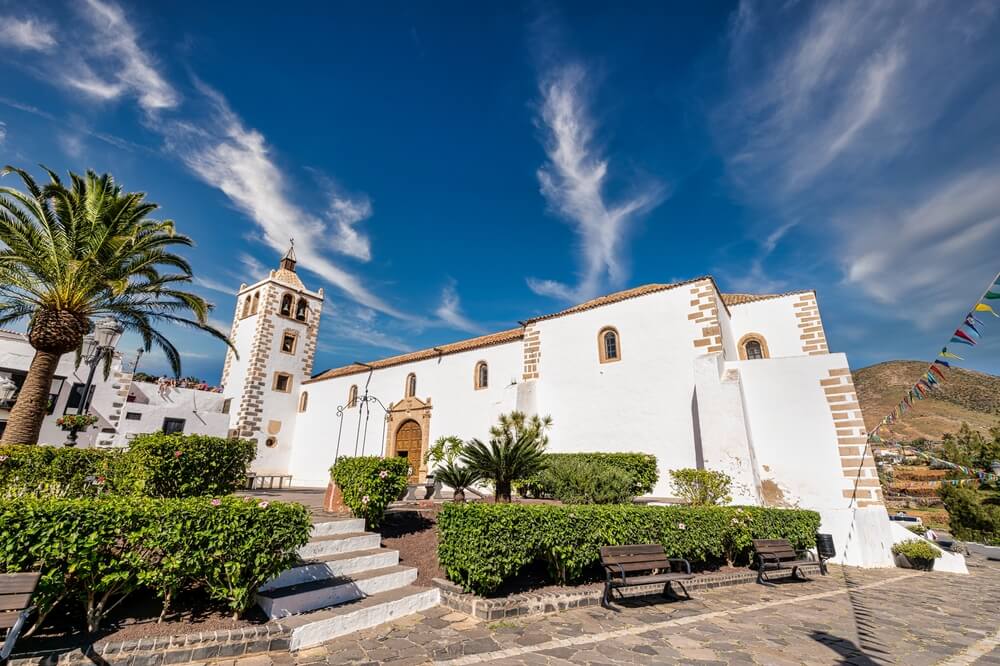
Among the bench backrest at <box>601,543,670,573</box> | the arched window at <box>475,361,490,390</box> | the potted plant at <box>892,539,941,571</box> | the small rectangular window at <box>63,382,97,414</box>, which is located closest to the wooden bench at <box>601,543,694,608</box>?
the bench backrest at <box>601,543,670,573</box>

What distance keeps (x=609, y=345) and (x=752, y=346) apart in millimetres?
5426

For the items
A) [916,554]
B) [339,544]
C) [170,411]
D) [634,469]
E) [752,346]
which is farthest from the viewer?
[170,411]

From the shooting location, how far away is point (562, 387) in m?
15.9

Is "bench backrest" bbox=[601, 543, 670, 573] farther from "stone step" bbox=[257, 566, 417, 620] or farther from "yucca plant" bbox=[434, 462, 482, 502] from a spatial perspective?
"yucca plant" bbox=[434, 462, 482, 502]

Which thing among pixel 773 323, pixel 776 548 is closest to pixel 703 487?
pixel 776 548

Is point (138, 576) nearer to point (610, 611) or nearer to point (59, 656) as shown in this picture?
point (59, 656)

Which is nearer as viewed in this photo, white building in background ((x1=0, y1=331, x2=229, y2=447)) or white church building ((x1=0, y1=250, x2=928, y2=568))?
white church building ((x1=0, y1=250, x2=928, y2=568))

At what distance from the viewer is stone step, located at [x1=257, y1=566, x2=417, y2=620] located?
4.69m

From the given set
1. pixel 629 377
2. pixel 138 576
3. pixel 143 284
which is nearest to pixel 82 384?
pixel 143 284

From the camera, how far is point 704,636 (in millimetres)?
4891

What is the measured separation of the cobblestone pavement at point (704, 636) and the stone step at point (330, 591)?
2.11 feet

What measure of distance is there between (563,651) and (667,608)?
2.50 m

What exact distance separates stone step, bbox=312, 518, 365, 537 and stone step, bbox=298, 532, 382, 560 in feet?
0.32

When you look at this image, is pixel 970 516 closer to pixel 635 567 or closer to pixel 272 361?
pixel 635 567
